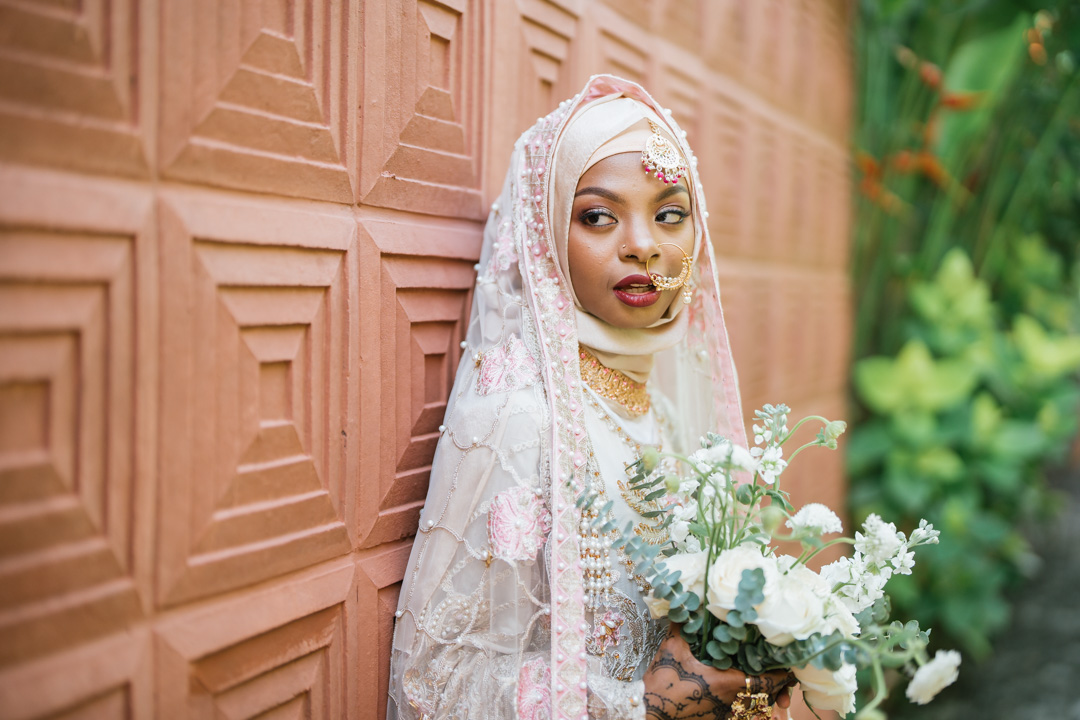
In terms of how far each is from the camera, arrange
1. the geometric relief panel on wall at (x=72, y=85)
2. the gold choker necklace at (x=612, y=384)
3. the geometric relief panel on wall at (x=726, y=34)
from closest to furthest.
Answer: the geometric relief panel on wall at (x=72, y=85) → the gold choker necklace at (x=612, y=384) → the geometric relief panel on wall at (x=726, y=34)

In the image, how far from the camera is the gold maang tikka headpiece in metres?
1.25

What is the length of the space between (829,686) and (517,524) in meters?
0.50

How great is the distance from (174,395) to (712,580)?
74 centimetres

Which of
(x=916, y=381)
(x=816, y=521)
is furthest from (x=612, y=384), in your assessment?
(x=916, y=381)

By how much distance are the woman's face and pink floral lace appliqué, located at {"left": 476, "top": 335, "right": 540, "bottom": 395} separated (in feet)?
0.49

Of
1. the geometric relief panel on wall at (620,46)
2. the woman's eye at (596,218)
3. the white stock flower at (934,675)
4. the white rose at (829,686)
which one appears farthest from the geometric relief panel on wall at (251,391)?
the geometric relief panel on wall at (620,46)

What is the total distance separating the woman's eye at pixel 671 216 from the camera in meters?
1.31

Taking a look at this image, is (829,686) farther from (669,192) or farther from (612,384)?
(669,192)

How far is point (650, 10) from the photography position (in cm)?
206

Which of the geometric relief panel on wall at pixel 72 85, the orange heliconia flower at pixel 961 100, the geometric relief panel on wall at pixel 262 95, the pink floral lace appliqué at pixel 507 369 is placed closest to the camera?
the geometric relief panel on wall at pixel 72 85

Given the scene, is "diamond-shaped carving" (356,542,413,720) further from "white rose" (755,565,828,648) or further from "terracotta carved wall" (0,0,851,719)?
"white rose" (755,565,828,648)

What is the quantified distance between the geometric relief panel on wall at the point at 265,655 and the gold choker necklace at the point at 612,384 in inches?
20.6

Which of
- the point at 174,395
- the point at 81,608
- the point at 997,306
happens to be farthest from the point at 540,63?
the point at 997,306

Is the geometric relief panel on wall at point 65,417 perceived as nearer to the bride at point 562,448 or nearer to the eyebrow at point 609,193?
the bride at point 562,448
